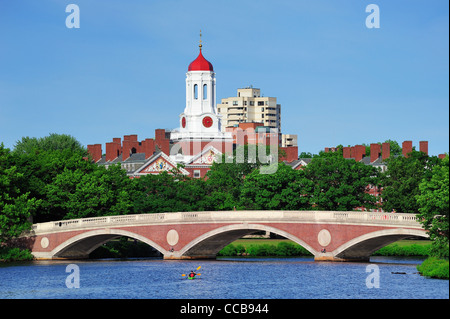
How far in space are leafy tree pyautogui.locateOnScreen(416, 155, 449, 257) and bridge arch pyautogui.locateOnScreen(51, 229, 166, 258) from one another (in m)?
23.9

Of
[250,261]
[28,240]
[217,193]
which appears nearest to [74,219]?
[28,240]

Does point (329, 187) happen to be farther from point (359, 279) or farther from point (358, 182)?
point (359, 279)

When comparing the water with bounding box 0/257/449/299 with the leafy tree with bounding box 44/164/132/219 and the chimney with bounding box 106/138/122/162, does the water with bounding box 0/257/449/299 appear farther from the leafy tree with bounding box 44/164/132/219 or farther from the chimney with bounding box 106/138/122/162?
the chimney with bounding box 106/138/122/162

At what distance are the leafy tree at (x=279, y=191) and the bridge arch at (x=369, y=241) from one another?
21.6 meters

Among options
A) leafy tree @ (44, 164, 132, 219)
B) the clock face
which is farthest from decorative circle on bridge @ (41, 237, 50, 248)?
the clock face

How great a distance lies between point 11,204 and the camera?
9025 cm

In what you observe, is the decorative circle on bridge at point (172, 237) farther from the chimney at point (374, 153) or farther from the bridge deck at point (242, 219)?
the chimney at point (374, 153)

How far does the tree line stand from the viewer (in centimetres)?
9388

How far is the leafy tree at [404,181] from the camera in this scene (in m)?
112

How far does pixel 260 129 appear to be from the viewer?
192 metres

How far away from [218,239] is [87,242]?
11090 mm
